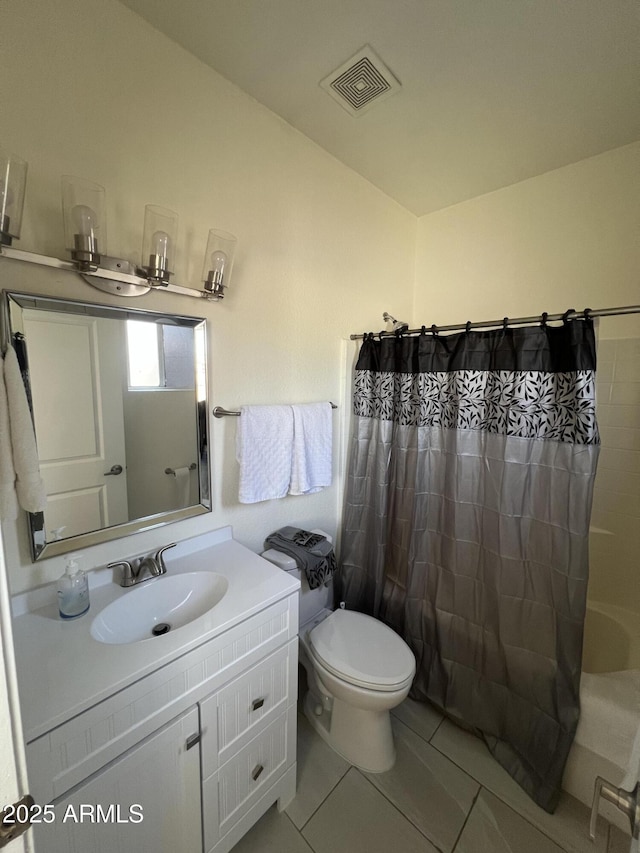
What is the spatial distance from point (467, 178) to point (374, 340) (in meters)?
0.97

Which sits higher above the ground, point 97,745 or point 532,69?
point 532,69

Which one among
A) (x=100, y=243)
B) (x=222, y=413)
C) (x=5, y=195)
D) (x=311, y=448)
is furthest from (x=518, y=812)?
(x=5, y=195)

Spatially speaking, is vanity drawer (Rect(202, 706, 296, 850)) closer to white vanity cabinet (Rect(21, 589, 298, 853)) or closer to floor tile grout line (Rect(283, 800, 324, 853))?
white vanity cabinet (Rect(21, 589, 298, 853))

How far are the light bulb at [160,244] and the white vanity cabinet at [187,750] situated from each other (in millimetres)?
1123

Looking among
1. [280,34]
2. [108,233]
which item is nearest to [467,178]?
[280,34]

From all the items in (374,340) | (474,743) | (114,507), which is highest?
(374,340)

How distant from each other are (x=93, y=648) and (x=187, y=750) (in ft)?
1.24

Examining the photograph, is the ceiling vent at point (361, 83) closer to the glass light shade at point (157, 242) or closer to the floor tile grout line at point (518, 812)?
the glass light shade at point (157, 242)

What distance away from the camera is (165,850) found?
874mm

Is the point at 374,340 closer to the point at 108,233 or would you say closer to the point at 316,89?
the point at 316,89

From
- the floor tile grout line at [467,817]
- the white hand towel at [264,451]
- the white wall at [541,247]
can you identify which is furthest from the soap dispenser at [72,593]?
the white wall at [541,247]

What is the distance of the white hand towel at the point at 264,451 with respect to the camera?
1361 mm

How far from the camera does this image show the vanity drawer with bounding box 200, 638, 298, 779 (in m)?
0.94

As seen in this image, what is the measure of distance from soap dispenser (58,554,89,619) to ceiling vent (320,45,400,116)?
6.12 ft
